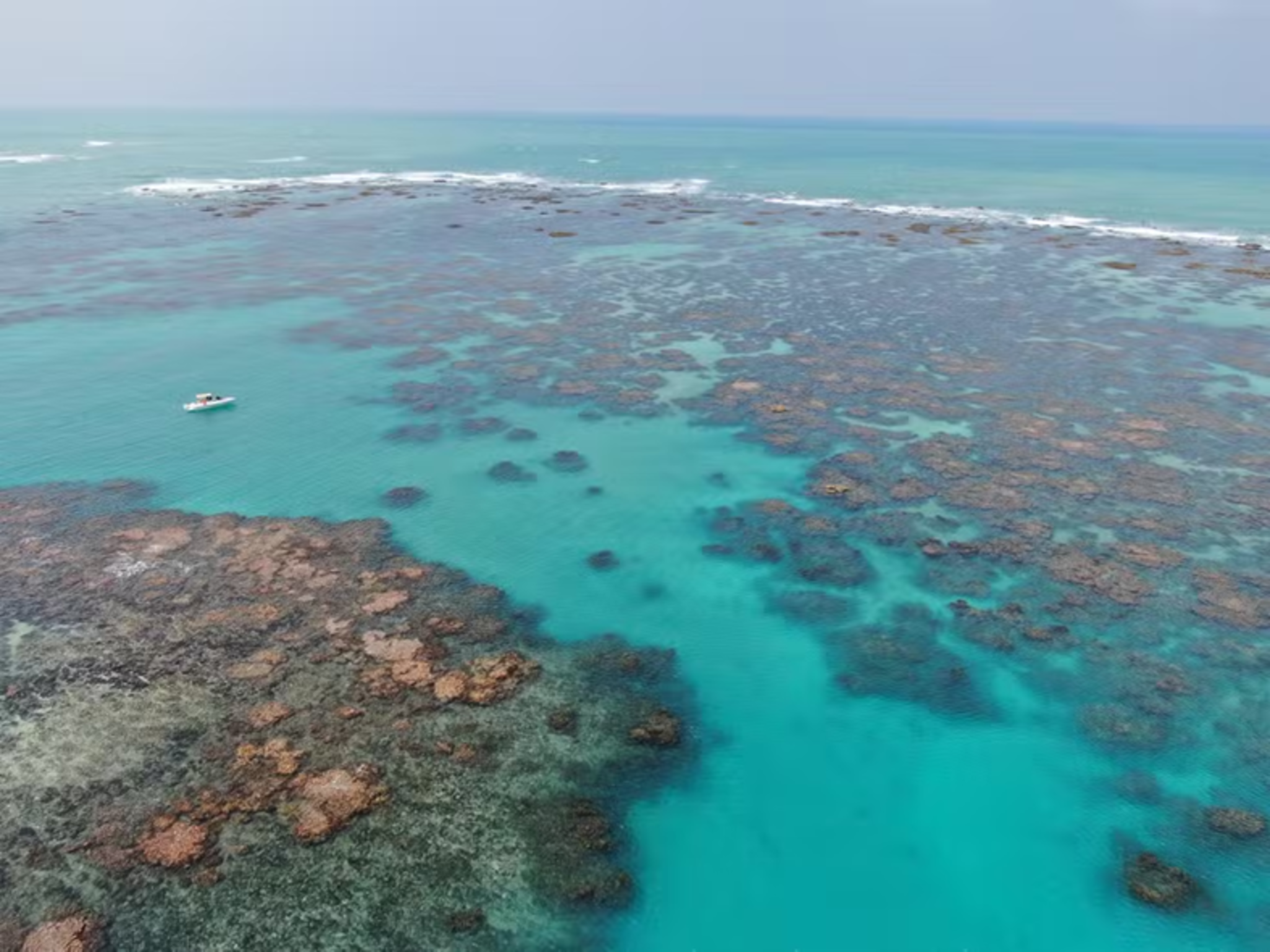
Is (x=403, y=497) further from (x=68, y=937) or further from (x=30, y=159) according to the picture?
(x=30, y=159)

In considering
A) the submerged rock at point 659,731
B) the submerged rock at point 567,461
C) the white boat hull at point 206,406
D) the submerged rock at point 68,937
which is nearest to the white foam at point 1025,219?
the submerged rock at point 567,461

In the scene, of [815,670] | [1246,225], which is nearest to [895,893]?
[815,670]

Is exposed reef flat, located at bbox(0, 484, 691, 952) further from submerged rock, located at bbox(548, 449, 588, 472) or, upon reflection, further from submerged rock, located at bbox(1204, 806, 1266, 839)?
submerged rock, located at bbox(1204, 806, 1266, 839)

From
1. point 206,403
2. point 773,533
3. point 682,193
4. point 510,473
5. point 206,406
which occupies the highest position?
point 682,193

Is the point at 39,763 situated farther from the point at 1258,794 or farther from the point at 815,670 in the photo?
the point at 1258,794

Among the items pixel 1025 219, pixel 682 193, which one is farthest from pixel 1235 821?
pixel 682 193

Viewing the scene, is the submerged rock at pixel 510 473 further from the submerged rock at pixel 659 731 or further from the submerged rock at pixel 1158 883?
the submerged rock at pixel 1158 883
